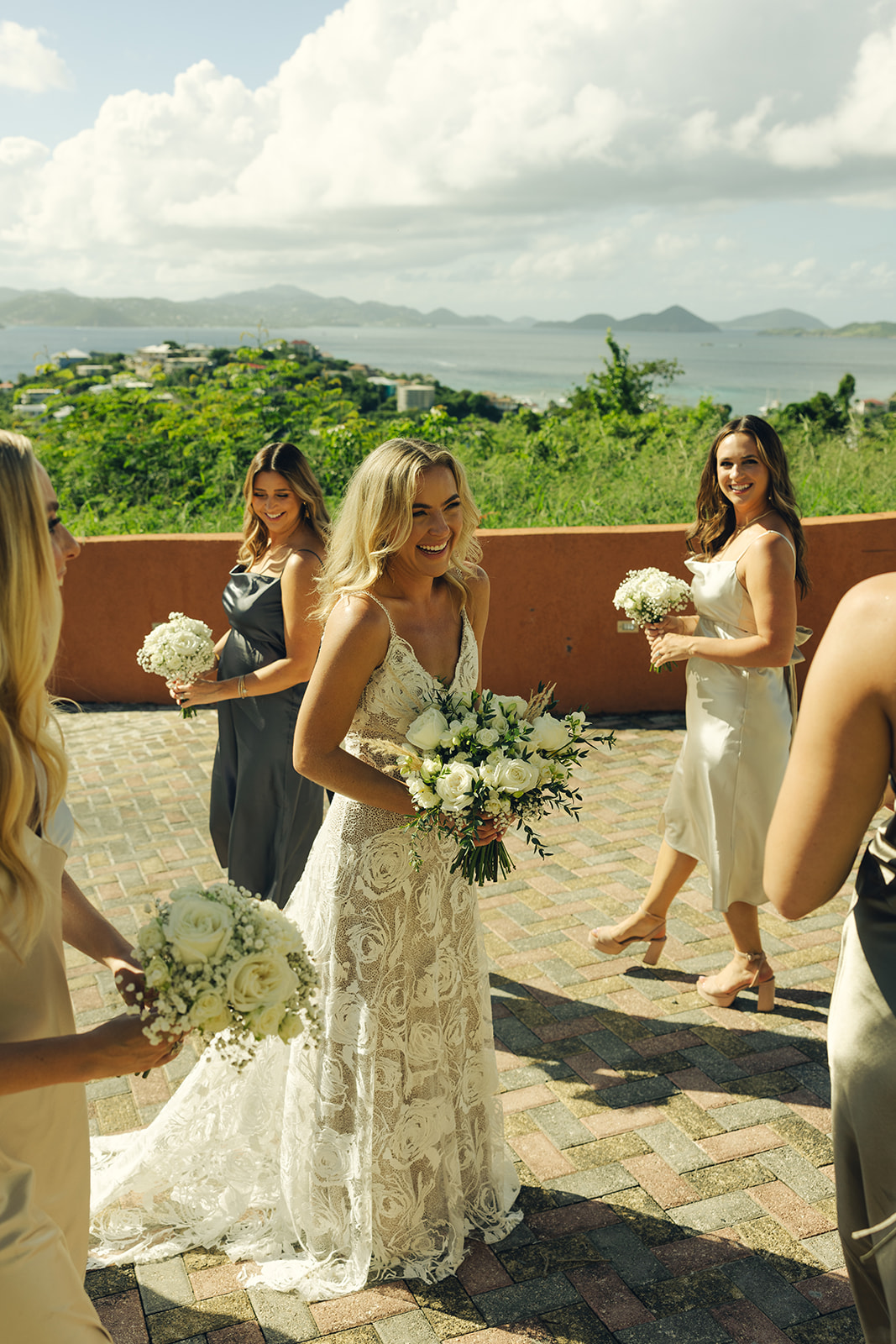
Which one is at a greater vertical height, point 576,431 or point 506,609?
point 576,431

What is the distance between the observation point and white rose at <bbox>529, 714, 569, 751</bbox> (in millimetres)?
2941

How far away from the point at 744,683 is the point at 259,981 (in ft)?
10.1

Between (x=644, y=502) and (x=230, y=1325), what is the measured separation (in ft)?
26.7

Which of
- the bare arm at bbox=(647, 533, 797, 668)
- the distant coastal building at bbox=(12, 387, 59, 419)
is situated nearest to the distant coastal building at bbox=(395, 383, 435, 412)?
the distant coastal building at bbox=(12, 387, 59, 419)

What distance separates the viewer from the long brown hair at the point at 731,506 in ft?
14.7

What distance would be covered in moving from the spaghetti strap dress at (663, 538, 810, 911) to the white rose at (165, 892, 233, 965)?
3.02 m

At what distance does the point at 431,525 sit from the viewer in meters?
3.13

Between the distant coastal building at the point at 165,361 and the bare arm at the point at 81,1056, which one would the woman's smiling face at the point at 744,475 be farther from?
the distant coastal building at the point at 165,361

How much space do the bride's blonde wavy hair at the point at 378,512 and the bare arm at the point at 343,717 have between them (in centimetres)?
16

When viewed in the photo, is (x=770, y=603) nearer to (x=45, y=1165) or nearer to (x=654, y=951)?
→ (x=654, y=951)

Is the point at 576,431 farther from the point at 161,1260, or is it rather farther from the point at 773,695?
the point at 161,1260

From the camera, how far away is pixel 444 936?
126 inches

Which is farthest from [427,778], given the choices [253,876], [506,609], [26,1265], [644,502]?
[644,502]

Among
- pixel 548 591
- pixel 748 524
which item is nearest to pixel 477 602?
pixel 748 524
